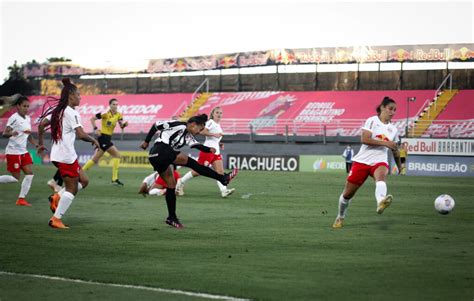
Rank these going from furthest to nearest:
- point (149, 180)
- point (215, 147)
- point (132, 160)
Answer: point (132, 160) → point (215, 147) → point (149, 180)

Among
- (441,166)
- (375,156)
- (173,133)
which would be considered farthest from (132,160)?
(375,156)

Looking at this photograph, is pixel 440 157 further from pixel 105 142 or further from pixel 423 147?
pixel 105 142

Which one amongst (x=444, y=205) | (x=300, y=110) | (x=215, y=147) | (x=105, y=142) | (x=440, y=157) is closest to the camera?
(x=444, y=205)

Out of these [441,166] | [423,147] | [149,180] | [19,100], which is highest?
[19,100]

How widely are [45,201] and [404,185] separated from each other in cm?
1386

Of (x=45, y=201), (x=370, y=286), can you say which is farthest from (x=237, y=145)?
(x=370, y=286)

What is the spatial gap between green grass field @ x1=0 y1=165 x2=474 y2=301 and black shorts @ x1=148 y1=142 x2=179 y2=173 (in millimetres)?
1020

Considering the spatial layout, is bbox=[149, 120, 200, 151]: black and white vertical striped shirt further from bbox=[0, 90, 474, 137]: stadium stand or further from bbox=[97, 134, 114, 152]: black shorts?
bbox=[0, 90, 474, 137]: stadium stand

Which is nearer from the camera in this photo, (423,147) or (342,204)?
(342,204)

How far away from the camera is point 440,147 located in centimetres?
4175

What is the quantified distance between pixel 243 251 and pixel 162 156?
4198 millimetres

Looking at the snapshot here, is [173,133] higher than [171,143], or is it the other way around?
[173,133]

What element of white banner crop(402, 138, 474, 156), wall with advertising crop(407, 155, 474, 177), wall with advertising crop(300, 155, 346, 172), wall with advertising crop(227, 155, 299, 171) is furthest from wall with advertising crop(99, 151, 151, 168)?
wall with advertising crop(407, 155, 474, 177)

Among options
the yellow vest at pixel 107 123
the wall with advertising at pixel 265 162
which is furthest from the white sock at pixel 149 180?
the wall with advertising at pixel 265 162
